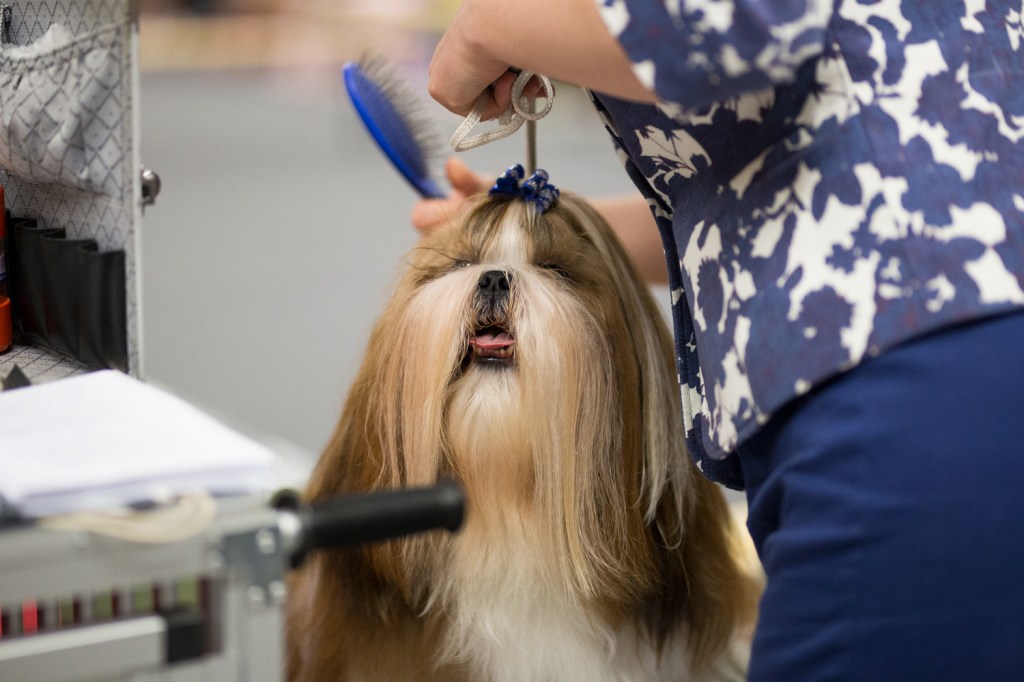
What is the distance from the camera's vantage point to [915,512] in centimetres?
89

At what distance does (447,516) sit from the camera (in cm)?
75

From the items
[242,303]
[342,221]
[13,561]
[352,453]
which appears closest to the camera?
[13,561]

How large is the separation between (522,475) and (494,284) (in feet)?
0.74

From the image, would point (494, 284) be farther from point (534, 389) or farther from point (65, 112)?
point (65, 112)

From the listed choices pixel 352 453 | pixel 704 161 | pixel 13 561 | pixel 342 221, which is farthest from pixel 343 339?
pixel 13 561

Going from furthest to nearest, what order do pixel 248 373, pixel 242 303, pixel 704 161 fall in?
pixel 242 303 < pixel 248 373 < pixel 704 161

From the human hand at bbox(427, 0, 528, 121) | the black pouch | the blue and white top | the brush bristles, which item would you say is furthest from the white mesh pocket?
the blue and white top

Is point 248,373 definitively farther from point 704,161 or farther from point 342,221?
point 704,161

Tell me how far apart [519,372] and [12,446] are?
0.64 meters

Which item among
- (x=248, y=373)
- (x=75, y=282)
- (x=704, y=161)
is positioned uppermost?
(x=704, y=161)

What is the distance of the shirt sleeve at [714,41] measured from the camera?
82 centimetres

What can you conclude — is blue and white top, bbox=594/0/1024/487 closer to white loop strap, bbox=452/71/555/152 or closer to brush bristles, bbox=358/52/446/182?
white loop strap, bbox=452/71/555/152

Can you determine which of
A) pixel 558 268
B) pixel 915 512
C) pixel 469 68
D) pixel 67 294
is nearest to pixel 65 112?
pixel 67 294

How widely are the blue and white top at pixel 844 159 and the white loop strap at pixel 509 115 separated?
276 millimetres
